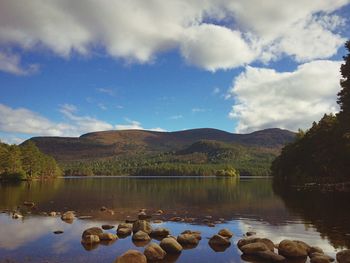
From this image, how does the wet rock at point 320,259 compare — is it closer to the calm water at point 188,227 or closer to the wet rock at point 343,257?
the wet rock at point 343,257

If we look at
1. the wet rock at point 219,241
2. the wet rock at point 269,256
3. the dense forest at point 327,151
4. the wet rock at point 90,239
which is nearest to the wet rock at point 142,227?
the wet rock at point 90,239

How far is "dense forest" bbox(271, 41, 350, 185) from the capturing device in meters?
74.8

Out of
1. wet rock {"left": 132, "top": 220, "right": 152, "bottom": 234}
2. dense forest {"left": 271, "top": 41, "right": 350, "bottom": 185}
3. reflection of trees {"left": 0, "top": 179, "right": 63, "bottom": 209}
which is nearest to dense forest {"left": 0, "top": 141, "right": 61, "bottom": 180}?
reflection of trees {"left": 0, "top": 179, "right": 63, "bottom": 209}

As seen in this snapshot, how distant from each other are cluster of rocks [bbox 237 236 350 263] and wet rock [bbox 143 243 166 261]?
20.2 ft

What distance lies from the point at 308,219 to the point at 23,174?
129 metres

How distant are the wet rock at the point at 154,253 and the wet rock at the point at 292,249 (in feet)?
29.5

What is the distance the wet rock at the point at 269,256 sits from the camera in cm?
2701

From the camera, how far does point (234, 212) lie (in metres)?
56.1

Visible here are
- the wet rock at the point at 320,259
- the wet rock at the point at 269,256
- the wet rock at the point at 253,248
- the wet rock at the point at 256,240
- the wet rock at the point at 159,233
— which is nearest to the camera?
the wet rock at the point at 320,259

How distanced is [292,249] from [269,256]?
201 centimetres

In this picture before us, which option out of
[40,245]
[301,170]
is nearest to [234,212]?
[40,245]

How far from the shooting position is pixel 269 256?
2741cm

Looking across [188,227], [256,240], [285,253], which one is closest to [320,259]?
[285,253]

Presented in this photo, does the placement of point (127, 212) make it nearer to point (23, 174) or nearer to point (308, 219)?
point (308, 219)
